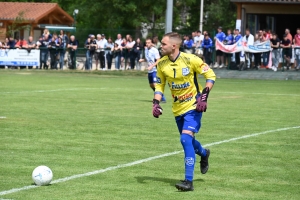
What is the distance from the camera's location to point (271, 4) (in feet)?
131

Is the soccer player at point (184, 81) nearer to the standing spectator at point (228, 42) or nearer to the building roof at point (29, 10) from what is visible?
the standing spectator at point (228, 42)

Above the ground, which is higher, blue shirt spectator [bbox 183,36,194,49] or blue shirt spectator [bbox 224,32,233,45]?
blue shirt spectator [bbox 224,32,233,45]

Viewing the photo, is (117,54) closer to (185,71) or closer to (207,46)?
(207,46)

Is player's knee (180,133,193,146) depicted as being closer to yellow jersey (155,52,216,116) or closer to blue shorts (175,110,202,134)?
blue shorts (175,110,202,134)

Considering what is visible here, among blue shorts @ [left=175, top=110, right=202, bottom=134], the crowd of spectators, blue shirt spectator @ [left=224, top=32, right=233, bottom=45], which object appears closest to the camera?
blue shorts @ [left=175, top=110, right=202, bottom=134]

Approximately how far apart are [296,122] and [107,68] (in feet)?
77.0

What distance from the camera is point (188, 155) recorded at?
8961mm

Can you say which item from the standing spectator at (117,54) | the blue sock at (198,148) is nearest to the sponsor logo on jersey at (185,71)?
the blue sock at (198,148)

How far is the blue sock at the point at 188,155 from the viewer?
884 cm

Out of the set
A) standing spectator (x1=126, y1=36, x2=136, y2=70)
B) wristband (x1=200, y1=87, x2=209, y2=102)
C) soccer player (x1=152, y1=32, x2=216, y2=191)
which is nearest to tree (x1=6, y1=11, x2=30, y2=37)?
standing spectator (x1=126, y1=36, x2=136, y2=70)

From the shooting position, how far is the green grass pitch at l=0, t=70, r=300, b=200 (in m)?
8.87

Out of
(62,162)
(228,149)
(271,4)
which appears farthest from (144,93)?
(271,4)

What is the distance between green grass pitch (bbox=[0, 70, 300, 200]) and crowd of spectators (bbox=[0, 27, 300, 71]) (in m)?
11.1

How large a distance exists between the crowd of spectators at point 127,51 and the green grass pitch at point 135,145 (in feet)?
36.5
